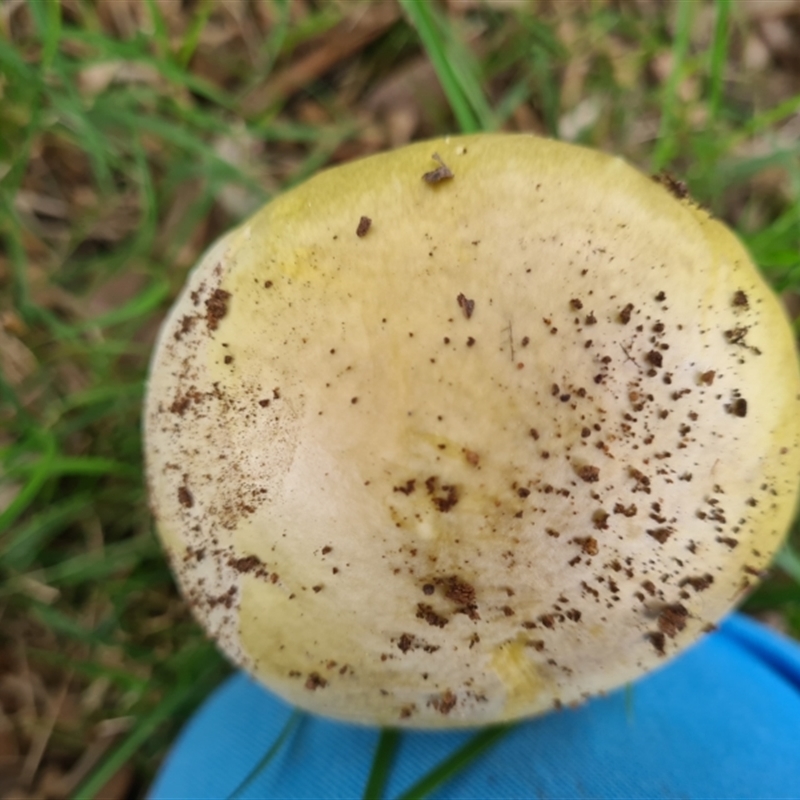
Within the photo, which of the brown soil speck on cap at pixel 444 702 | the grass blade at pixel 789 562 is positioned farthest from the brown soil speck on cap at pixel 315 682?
the grass blade at pixel 789 562

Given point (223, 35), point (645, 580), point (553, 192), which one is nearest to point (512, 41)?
point (223, 35)

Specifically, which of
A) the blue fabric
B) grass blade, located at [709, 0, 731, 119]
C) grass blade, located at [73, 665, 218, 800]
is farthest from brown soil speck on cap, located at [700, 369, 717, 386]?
grass blade, located at [73, 665, 218, 800]

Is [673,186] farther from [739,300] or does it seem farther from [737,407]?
[737,407]

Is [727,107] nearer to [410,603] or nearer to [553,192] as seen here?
[553,192]

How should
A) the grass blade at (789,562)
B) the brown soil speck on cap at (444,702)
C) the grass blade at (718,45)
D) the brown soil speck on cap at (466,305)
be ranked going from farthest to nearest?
the grass blade at (789,562) < the grass blade at (718,45) < the brown soil speck on cap at (444,702) < the brown soil speck on cap at (466,305)

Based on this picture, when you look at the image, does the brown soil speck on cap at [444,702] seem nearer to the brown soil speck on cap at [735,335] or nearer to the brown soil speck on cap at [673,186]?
the brown soil speck on cap at [735,335]

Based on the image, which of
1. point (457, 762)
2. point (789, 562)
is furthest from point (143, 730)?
point (789, 562)
